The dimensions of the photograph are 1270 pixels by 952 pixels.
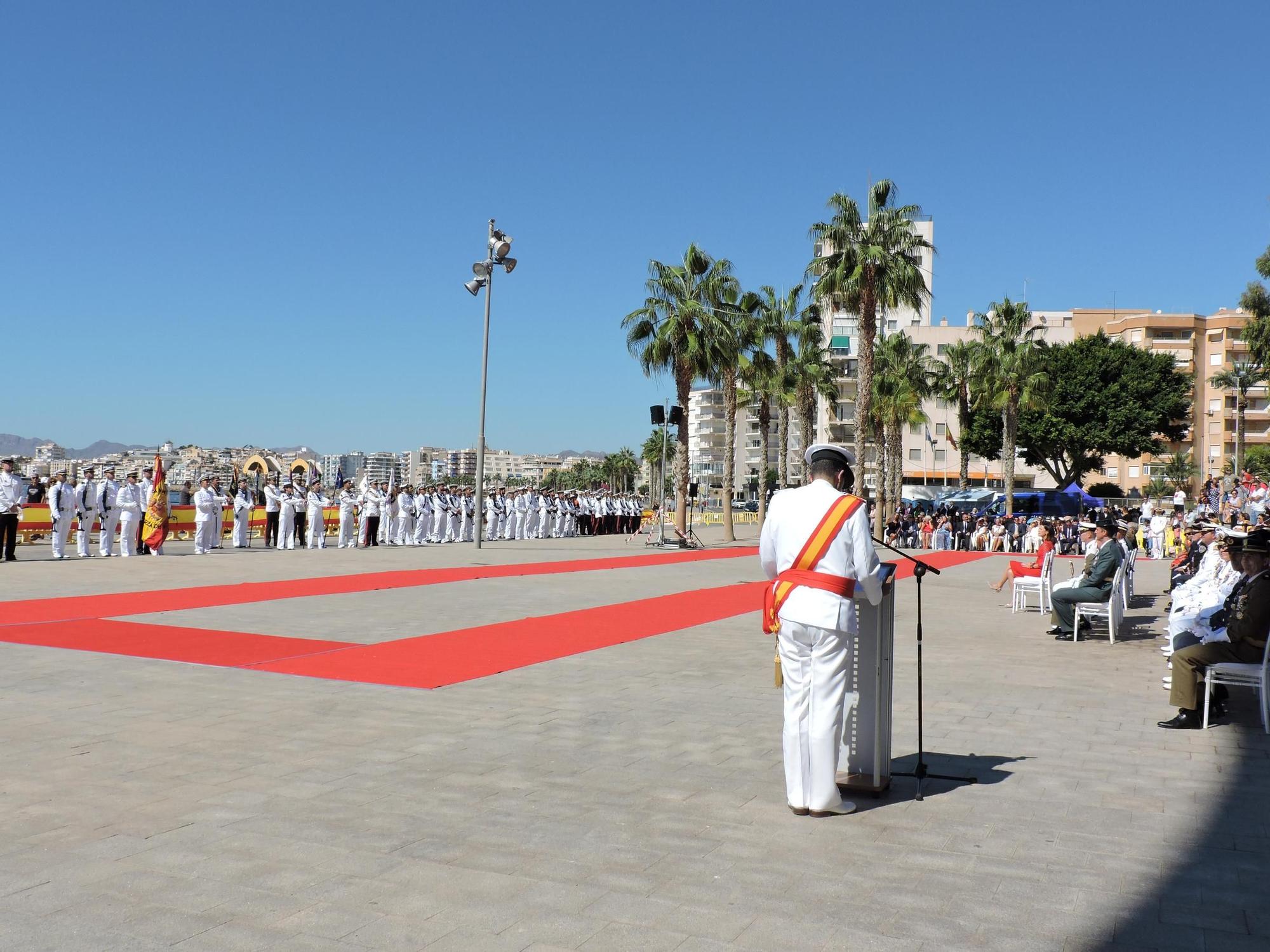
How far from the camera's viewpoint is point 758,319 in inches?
1625

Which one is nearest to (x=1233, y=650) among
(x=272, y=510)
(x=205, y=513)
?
(x=205, y=513)

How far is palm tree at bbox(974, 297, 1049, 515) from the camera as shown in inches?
1897

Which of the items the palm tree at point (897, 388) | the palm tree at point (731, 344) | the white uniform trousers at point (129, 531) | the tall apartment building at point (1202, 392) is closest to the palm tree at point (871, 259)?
the palm tree at point (731, 344)

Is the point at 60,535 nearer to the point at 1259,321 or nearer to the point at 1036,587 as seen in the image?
the point at 1036,587

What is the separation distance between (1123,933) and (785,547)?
7.20ft

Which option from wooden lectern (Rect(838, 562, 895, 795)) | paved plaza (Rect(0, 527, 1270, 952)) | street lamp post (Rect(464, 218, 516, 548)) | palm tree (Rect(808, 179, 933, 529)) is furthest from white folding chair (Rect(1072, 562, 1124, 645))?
palm tree (Rect(808, 179, 933, 529))

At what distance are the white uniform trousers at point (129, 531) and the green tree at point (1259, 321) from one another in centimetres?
3972

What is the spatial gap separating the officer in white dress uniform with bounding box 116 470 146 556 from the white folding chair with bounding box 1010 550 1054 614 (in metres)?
18.2

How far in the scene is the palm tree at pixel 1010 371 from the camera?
1897 inches

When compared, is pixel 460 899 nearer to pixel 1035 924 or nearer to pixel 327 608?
pixel 1035 924

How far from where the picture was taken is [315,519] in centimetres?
2814

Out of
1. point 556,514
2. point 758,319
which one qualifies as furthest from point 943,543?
point 556,514

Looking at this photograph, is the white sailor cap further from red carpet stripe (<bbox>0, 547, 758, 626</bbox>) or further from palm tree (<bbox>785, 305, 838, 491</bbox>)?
palm tree (<bbox>785, 305, 838, 491</bbox>)

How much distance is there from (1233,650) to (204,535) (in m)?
22.4
